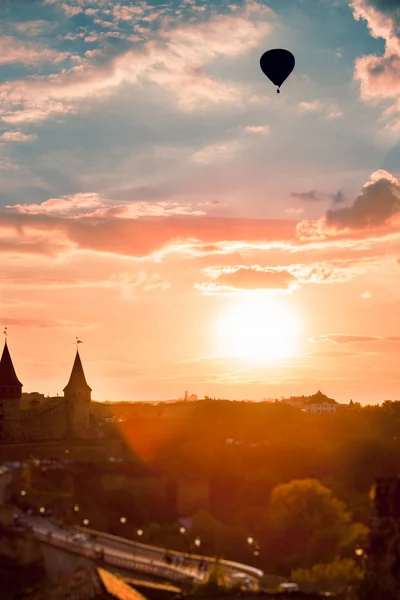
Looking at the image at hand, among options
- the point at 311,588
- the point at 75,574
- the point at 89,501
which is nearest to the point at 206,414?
the point at 89,501

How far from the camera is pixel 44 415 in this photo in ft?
431

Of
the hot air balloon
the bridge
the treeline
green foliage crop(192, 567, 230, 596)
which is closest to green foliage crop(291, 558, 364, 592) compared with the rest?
the bridge

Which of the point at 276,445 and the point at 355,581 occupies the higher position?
the point at 276,445

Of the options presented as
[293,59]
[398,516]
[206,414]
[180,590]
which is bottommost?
[180,590]

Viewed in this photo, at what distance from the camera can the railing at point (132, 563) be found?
56.2 metres

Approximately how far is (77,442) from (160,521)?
90.2ft

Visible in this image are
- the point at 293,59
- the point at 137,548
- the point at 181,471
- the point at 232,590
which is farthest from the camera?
the point at 181,471

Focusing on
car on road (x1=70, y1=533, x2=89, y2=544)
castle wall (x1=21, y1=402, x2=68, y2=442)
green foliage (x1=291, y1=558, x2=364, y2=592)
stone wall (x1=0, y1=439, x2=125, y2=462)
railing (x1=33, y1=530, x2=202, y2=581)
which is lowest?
green foliage (x1=291, y1=558, x2=364, y2=592)

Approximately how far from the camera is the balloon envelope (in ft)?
278

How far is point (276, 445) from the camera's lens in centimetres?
12938

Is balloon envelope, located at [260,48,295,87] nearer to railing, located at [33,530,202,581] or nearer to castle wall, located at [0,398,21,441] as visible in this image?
railing, located at [33,530,202,581]

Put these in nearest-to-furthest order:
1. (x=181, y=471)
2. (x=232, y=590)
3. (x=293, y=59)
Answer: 1. (x=232, y=590)
2. (x=293, y=59)
3. (x=181, y=471)

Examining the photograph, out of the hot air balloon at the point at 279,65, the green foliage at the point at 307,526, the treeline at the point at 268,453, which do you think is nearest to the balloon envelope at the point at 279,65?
the hot air balloon at the point at 279,65

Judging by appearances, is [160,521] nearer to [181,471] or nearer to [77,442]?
[181,471]
